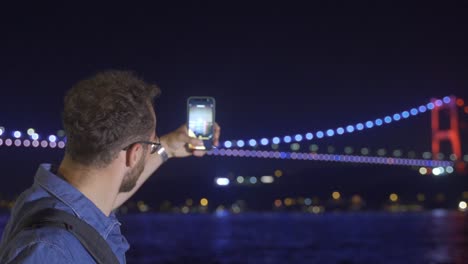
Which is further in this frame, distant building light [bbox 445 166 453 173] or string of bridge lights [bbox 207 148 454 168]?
distant building light [bbox 445 166 453 173]

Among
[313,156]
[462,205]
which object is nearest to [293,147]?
[313,156]

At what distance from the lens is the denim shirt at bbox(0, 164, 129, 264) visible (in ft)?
4.06

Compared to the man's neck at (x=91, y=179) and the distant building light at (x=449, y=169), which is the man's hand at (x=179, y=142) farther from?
the distant building light at (x=449, y=169)

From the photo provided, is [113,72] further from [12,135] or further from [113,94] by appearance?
[12,135]

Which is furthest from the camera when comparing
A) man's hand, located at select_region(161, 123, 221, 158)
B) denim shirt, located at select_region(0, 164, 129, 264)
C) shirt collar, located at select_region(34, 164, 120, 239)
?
man's hand, located at select_region(161, 123, 221, 158)

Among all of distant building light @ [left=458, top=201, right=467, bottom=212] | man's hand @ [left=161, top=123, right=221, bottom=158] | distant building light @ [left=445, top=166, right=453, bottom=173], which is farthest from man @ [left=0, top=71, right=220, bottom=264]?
distant building light @ [left=458, top=201, right=467, bottom=212]

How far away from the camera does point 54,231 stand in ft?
4.17

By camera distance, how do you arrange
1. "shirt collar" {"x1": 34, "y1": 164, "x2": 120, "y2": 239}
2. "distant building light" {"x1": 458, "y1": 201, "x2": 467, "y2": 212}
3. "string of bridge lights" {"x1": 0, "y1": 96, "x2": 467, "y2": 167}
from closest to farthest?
"shirt collar" {"x1": 34, "y1": 164, "x2": 120, "y2": 239}
"string of bridge lights" {"x1": 0, "y1": 96, "x2": 467, "y2": 167}
"distant building light" {"x1": 458, "y1": 201, "x2": 467, "y2": 212}

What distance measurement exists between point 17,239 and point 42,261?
0.08 meters

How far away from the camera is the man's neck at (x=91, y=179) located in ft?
4.86

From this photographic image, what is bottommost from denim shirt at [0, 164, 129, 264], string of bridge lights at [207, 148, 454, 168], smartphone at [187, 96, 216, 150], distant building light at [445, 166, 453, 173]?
distant building light at [445, 166, 453, 173]

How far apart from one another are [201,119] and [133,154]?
1.06 meters

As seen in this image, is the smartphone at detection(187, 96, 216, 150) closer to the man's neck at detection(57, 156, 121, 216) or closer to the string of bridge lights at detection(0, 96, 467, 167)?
the man's neck at detection(57, 156, 121, 216)

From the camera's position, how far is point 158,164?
2.51 m
